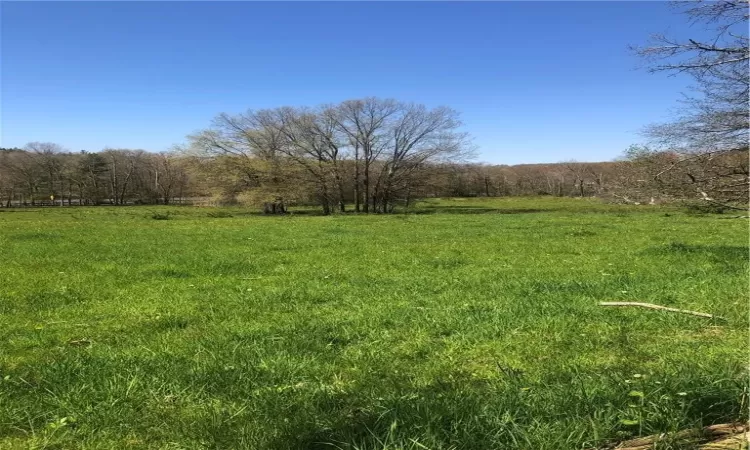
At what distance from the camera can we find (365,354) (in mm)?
5297

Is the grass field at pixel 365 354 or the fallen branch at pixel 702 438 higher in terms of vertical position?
the fallen branch at pixel 702 438

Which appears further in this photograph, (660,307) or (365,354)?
(660,307)

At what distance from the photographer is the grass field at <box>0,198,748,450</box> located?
3250 millimetres

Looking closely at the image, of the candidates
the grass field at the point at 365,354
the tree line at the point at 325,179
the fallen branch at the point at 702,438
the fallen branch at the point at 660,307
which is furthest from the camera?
the tree line at the point at 325,179

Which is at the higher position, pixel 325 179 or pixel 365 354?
pixel 325 179

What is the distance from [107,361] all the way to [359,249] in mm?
10374

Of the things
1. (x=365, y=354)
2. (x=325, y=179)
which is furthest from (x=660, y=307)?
(x=325, y=179)

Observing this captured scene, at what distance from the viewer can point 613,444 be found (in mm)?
2912

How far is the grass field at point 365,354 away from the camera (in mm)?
3250

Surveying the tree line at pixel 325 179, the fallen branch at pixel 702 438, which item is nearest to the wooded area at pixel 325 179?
the tree line at pixel 325 179

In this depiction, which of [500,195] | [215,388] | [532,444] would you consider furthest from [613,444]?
[500,195]

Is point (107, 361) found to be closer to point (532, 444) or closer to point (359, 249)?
point (532, 444)

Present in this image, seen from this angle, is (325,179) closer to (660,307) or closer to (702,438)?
(660,307)

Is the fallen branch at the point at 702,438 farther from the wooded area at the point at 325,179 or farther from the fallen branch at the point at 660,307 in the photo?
the wooded area at the point at 325,179
